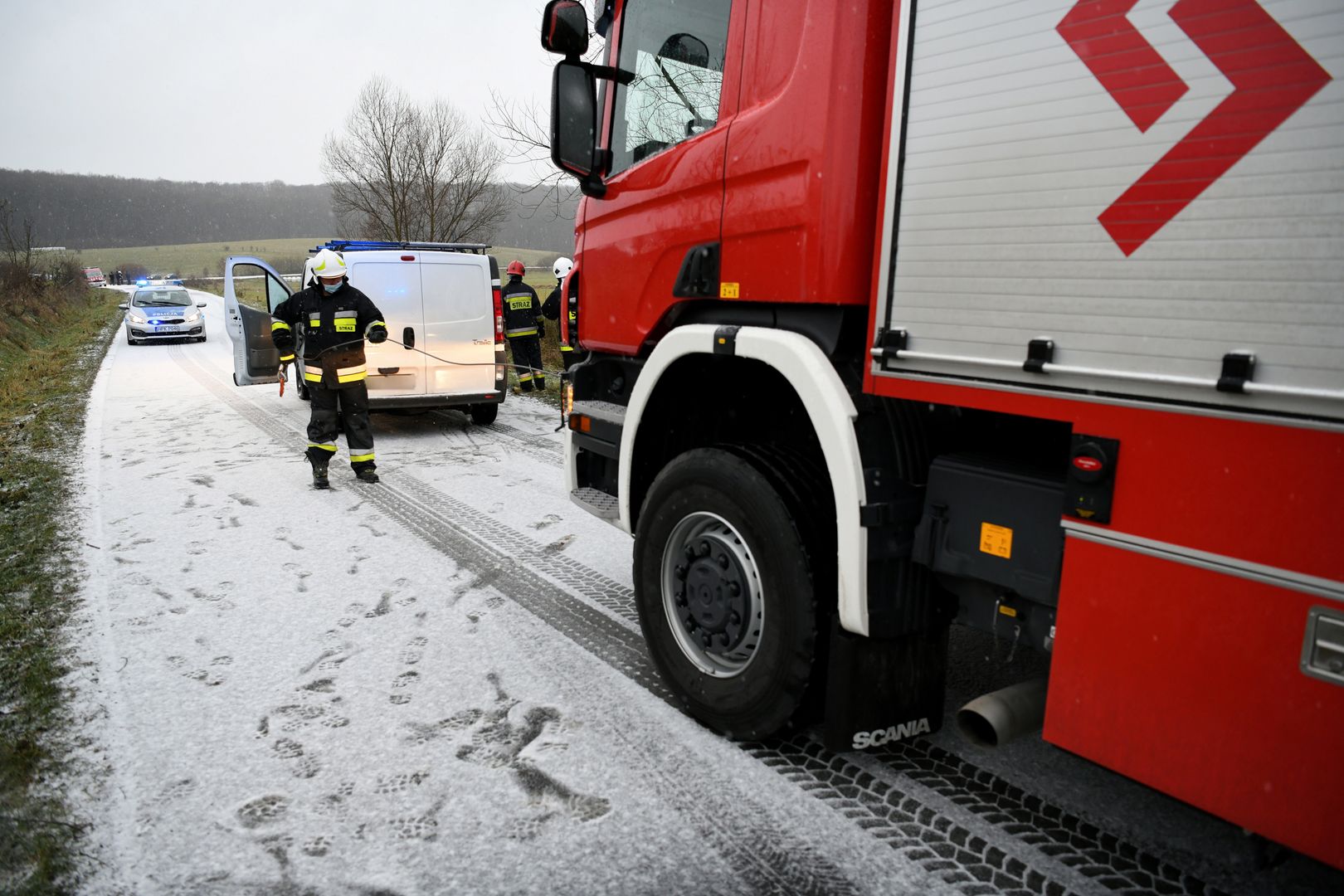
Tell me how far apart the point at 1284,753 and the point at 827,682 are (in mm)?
1265

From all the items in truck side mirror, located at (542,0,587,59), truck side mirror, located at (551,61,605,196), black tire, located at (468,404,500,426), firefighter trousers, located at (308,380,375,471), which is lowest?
black tire, located at (468,404,500,426)

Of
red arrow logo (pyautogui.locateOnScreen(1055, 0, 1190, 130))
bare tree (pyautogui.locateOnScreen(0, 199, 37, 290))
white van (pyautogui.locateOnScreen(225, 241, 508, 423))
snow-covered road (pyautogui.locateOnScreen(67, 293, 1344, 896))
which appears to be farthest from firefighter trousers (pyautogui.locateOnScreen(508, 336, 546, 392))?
bare tree (pyautogui.locateOnScreen(0, 199, 37, 290))

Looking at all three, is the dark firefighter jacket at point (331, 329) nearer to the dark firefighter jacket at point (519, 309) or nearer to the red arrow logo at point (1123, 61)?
the dark firefighter jacket at point (519, 309)

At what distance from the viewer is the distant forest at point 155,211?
113 meters

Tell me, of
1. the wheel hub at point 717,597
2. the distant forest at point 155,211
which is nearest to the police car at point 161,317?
the wheel hub at point 717,597

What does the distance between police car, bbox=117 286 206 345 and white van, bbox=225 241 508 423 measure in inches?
588

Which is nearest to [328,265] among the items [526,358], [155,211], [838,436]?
[526,358]

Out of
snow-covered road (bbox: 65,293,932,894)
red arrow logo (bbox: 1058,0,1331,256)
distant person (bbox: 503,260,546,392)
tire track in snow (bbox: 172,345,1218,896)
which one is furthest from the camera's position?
distant person (bbox: 503,260,546,392)

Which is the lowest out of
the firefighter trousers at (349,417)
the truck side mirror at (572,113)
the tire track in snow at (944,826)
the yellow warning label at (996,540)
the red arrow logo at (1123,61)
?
the tire track in snow at (944,826)

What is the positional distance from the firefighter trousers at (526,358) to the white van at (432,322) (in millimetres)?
2457

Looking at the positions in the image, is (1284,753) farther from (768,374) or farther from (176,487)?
(176,487)

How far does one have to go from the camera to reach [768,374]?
3049mm

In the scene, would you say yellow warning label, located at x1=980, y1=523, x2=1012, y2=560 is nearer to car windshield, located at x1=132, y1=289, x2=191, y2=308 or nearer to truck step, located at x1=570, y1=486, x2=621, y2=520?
truck step, located at x1=570, y1=486, x2=621, y2=520

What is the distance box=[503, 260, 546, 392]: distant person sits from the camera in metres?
11.8
